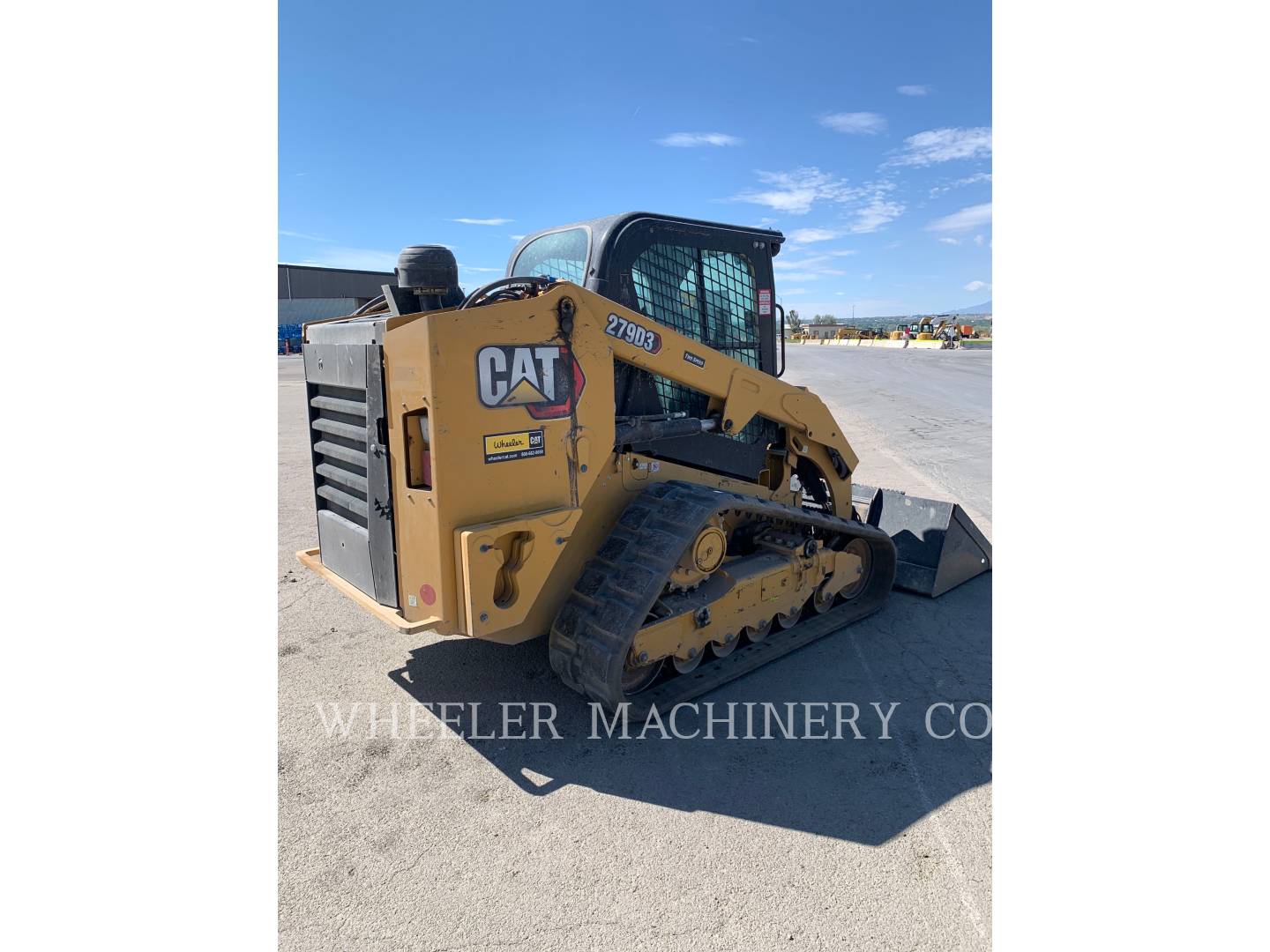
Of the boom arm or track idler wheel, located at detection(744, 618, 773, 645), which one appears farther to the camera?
track idler wheel, located at detection(744, 618, 773, 645)

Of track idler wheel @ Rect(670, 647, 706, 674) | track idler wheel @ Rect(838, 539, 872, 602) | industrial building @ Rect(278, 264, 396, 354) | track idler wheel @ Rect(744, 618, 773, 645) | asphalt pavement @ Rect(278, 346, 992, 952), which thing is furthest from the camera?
industrial building @ Rect(278, 264, 396, 354)

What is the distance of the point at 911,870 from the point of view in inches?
113

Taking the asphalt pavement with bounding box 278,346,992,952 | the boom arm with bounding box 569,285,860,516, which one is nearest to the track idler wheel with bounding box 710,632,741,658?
the asphalt pavement with bounding box 278,346,992,952

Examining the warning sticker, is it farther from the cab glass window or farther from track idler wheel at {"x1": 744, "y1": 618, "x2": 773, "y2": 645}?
track idler wheel at {"x1": 744, "y1": 618, "x2": 773, "y2": 645}

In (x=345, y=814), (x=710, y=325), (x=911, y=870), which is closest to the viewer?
(x=911, y=870)

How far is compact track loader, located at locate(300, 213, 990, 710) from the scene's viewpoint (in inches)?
134

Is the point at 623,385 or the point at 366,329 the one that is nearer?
the point at 366,329

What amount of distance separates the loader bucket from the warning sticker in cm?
322

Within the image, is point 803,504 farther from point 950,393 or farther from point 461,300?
point 950,393

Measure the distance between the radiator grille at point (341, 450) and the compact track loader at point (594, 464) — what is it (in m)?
0.02

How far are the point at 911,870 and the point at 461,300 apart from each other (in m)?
3.38

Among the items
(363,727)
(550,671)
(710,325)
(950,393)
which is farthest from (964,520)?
(950,393)

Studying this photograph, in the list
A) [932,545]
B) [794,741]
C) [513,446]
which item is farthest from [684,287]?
[794,741]

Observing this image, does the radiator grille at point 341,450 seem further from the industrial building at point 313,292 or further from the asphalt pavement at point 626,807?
the industrial building at point 313,292
